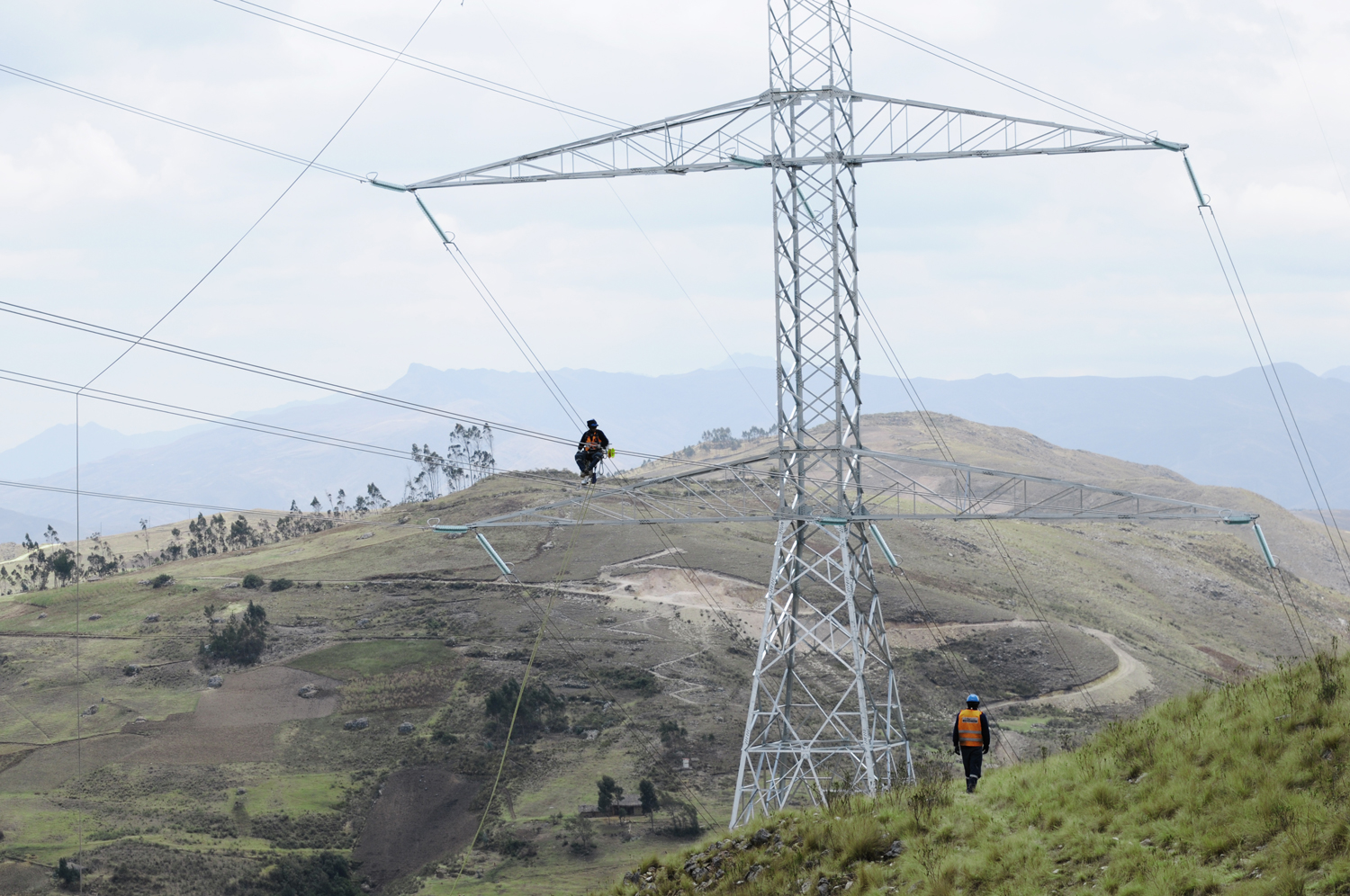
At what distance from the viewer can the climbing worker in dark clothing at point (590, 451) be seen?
2994cm

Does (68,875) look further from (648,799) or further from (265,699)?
(648,799)

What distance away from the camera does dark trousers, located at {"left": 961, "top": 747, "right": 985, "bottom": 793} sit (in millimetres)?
18562

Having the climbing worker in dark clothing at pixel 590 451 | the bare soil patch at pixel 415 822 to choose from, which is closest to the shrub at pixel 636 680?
the bare soil patch at pixel 415 822

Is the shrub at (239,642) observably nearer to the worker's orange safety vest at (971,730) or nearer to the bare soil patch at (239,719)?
the bare soil patch at (239,719)

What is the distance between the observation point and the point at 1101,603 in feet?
336

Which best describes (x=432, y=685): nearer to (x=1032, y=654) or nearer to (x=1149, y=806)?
(x=1032, y=654)

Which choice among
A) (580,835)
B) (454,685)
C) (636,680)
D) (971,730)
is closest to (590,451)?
(971,730)

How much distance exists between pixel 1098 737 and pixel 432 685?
195ft

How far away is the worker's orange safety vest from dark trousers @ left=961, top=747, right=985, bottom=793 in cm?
9

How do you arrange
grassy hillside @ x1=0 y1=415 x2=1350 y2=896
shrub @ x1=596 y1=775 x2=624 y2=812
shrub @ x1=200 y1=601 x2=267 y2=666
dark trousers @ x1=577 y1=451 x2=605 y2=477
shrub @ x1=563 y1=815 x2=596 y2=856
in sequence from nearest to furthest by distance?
1. dark trousers @ x1=577 y1=451 x2=605 y2=477
2. shrub @ x1=563 y1=815 x2=596 y2=856
3. grassy hillside @ x1=0 y1=415 x2=1350 y2=896
4. shrub @ x1=596 y1=775 x2=624 y2=812
5. shrub @ x1=200 y1=601 x2=267 y2=666

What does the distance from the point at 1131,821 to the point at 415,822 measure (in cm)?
4919

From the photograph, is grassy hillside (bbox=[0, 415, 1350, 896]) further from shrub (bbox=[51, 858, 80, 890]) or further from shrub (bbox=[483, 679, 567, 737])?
shrub (bbox=[51, 858, 80, 890])

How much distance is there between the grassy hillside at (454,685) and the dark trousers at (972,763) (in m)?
29.9

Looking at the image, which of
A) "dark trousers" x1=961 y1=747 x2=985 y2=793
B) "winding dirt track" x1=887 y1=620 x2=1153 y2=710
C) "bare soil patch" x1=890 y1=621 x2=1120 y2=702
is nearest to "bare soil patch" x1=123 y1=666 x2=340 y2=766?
"bare soil patch" x1=890 y1=621 x2=1120 y2=702
